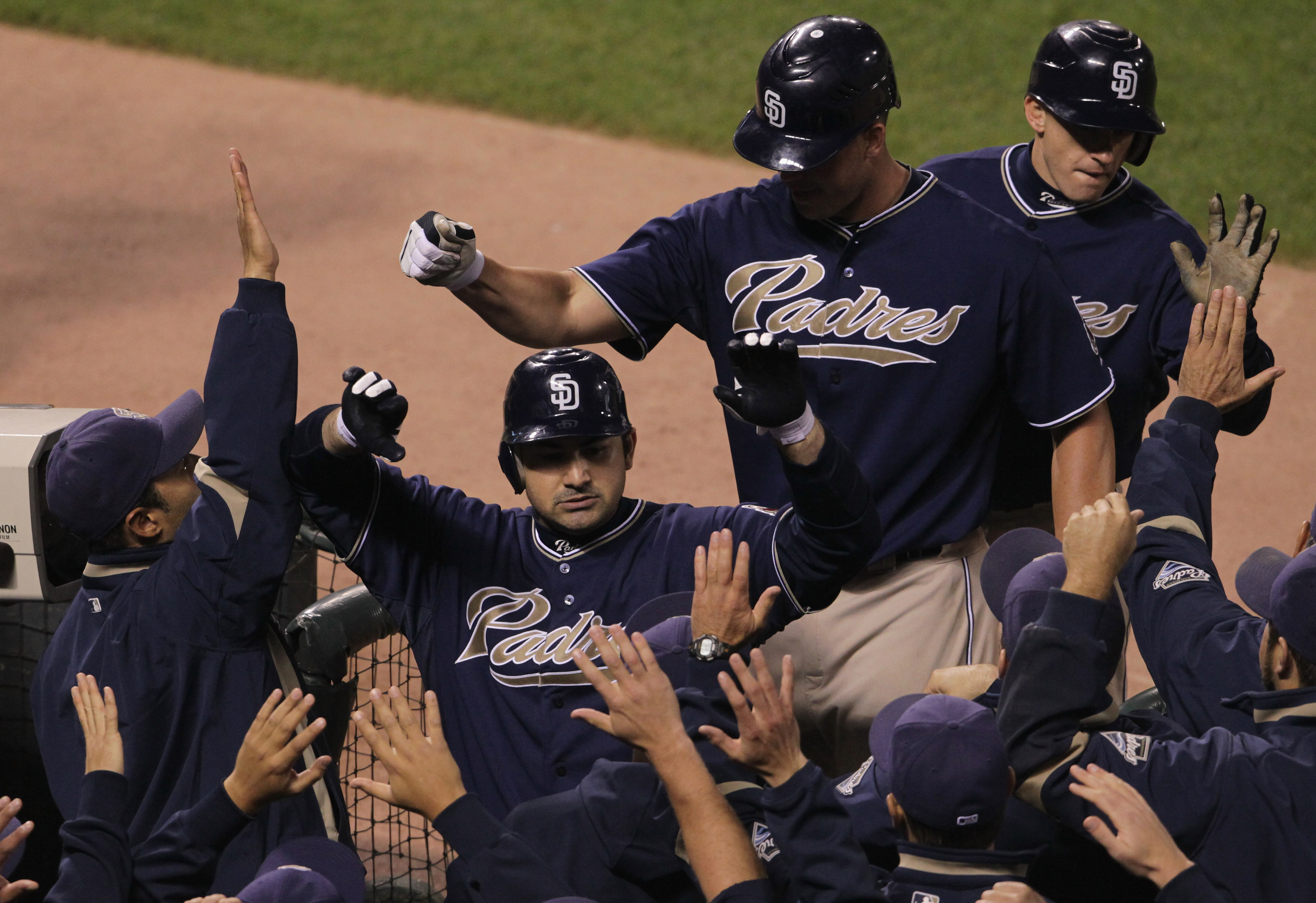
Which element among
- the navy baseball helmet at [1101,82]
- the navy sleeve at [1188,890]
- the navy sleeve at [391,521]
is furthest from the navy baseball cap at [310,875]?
the navy baseball helmet at [1101,82]

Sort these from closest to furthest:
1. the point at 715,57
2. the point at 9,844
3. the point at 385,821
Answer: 1. the point at 9,844
2. the point at 385,821
3. the point at 715,57

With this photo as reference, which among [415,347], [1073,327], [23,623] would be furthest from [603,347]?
[1073,327]

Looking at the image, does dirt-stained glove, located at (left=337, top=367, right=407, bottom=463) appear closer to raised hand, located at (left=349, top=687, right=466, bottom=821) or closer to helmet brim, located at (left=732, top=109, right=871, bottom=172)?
raised hand, located at (left=349, top=687, right=466, bottom=821)

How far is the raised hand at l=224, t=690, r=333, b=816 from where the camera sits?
95.0 inches

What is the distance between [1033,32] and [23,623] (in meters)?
7.95

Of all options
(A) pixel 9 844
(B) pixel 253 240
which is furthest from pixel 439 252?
(A) pixel 9 844

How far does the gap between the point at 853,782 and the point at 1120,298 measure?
57.9 inches

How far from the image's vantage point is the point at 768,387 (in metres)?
2.52

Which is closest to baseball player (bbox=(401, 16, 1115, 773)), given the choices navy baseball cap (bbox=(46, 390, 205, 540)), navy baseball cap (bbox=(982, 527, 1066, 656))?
navy baseball cap (bbox=(982, 527, 1066, 656))

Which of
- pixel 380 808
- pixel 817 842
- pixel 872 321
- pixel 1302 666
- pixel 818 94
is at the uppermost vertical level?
pixel 818 94

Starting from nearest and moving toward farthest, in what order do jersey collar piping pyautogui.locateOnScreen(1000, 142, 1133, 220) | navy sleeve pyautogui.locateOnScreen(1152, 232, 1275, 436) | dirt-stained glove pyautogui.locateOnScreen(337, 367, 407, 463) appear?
dirt-stained glove pyautogui.locateOnScreen(337, 367, 407, 463)
navy sleeve pyautogui.locateOnScreen(1152, 232, 1275, 436)
jersey collar piping pyautogui.locateOnScreen(1000, 142, 1133, 220)

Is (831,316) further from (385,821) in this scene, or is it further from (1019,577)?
(385,821)

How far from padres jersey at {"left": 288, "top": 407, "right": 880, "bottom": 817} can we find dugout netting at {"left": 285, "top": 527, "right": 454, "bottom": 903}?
69 cm

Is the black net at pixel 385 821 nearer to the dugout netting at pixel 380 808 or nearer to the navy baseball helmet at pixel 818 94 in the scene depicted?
the dugout netting at pixel 380 808
